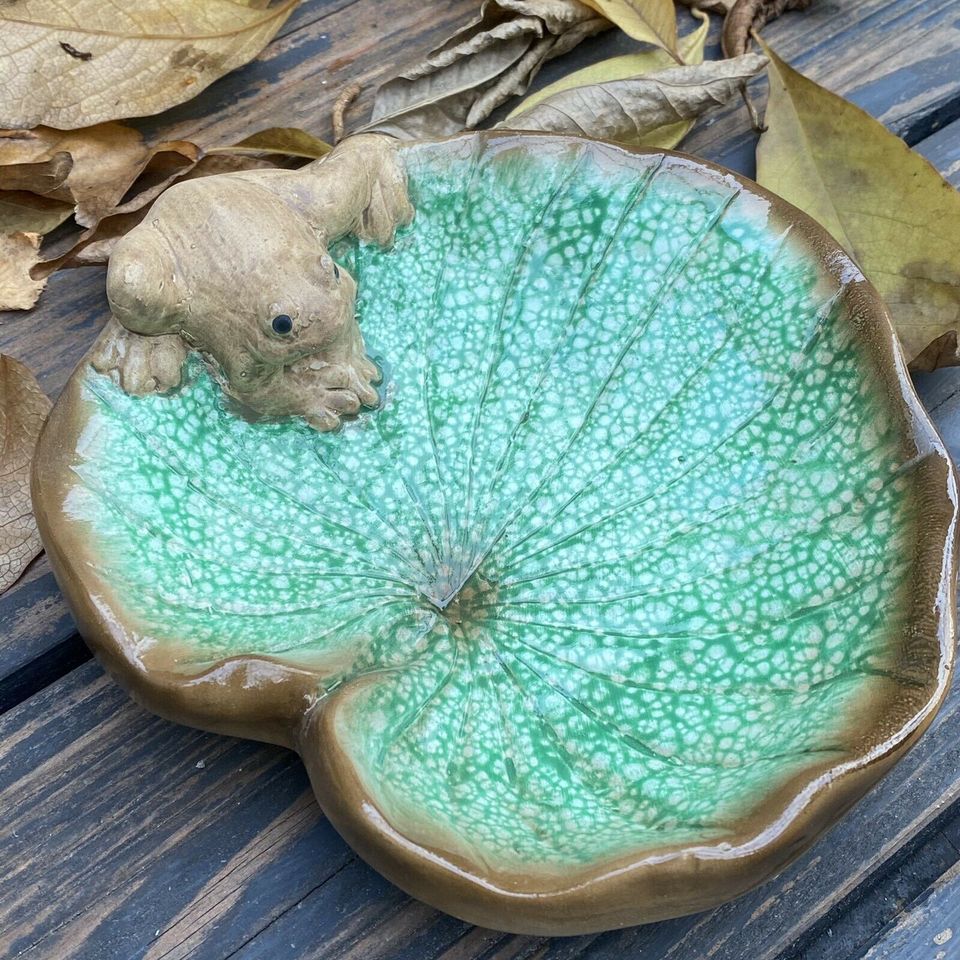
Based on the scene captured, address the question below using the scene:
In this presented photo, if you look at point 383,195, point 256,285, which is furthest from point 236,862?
point 383,195

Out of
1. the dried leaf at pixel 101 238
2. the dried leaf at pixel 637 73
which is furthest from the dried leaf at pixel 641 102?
the dried leaf at pixel 101 238

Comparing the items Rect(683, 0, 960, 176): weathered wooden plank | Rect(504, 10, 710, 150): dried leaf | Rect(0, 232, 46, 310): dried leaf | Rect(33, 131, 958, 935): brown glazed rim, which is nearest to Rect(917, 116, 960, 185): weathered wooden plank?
Rect(683, 0, 960, 176): weathered wooden plank

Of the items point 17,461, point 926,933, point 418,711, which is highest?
point 17,461

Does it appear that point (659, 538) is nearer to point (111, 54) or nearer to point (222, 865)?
point (222, 865)

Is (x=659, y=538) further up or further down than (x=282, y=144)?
further down

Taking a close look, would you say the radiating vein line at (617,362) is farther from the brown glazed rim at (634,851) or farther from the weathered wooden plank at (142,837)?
the weathered wooden plank at (142,837)
